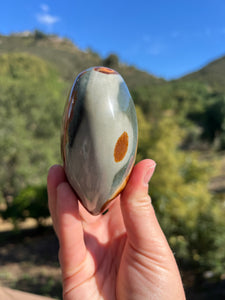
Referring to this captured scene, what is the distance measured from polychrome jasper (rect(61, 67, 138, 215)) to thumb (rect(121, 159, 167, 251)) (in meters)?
0.13

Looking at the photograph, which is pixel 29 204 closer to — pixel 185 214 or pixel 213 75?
pixel 185 214

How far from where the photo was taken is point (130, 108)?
1.63 metres

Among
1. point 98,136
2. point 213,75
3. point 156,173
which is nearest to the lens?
point 98,136

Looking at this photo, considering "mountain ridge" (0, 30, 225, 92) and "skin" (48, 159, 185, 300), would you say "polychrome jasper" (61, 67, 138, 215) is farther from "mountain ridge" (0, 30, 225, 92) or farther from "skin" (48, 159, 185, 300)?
"mountain ridge" (0, 30, 225, 92)

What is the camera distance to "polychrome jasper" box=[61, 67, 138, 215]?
57.9 inches

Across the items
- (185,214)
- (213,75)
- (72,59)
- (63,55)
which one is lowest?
(185,214)

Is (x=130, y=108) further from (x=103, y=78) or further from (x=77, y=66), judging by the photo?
(x=77, y=66)

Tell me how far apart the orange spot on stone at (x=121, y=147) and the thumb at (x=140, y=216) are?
0.16 metres

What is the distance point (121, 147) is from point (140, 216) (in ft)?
1.51

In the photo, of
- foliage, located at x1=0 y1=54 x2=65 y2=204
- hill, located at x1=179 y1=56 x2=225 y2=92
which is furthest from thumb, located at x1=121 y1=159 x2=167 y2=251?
hill, located at x1=179 y1=56 x2=225 y2=92

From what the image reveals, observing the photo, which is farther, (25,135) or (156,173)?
(25,135)

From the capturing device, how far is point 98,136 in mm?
1483

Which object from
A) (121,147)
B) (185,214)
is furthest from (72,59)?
(121,147)

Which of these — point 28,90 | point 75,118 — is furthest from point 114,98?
point 28,90
